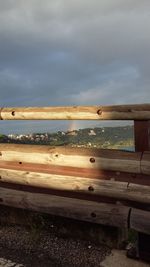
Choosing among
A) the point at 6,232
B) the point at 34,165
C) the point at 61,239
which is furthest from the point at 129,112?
the point at 6,232

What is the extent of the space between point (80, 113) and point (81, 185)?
32.9 inches

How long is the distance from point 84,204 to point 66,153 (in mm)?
639

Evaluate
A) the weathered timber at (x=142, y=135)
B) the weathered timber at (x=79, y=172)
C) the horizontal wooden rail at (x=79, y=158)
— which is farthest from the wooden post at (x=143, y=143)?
the weathered timber at (x=79, y=172)

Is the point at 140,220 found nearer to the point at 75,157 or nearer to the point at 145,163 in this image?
the point at 145,163

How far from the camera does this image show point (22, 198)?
571 cm

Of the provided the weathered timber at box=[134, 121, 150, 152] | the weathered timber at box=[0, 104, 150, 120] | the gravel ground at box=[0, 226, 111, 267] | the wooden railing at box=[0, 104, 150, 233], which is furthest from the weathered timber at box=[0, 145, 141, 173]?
the gravel ground at box=[0, 226, 111, 267]

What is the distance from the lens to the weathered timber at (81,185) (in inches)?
186

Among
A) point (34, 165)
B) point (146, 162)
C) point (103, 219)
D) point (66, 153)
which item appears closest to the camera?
point (146, 162)

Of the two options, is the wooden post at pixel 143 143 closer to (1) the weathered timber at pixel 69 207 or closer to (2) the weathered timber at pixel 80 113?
(2) the weathered timber at pixel 80 113

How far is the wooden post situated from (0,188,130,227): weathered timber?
0.38 meters

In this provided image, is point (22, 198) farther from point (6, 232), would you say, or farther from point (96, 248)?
point (96, 248)

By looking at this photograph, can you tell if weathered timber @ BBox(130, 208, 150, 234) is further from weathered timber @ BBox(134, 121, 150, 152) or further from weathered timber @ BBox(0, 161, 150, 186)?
weathered timber @ BBox(134, 121, 150, 152)

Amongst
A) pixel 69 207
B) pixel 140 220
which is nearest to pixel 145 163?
pixel 140 220

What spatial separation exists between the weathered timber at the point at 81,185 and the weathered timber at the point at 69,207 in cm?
12
